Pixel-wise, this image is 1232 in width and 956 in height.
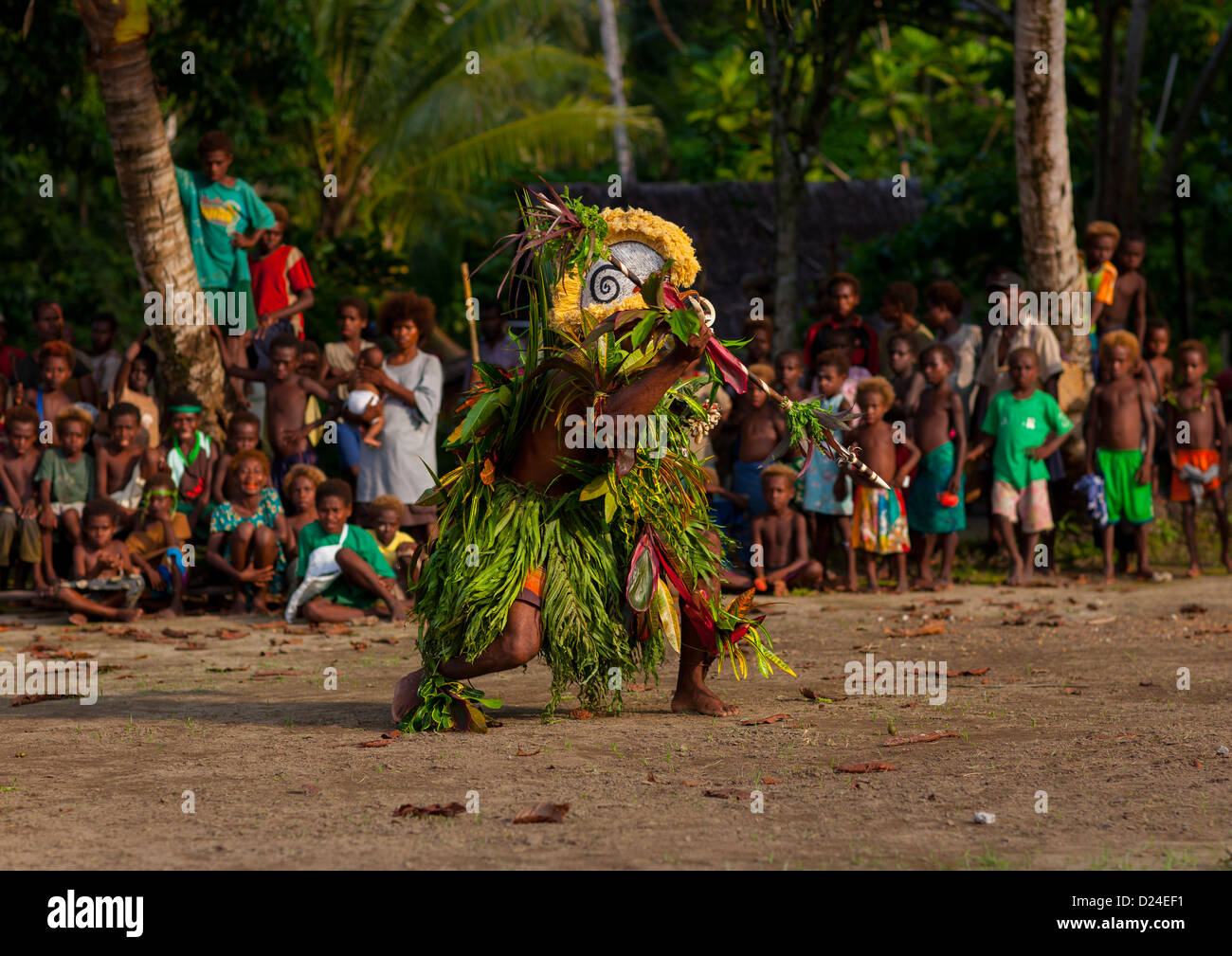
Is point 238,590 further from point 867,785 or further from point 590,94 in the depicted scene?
point 590,94

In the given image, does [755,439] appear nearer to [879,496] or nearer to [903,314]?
[879,496]

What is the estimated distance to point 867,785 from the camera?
14.6 ft

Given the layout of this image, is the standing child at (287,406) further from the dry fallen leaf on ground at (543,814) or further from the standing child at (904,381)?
the dry fallen leaf on ground at (543,814)

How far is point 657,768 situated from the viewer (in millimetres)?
4695

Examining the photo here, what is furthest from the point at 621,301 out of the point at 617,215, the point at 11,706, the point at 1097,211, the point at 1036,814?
the point at 1097,211

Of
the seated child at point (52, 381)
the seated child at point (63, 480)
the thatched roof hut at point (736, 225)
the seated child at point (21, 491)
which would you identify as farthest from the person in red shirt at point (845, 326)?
the seated child at point (21, 491)

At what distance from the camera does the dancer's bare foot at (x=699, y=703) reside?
5617mm

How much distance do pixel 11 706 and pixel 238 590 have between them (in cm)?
280

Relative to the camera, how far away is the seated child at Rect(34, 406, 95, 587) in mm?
8891

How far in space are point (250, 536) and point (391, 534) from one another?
Answer: 802 mm

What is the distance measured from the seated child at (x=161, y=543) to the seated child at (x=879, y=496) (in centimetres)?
402

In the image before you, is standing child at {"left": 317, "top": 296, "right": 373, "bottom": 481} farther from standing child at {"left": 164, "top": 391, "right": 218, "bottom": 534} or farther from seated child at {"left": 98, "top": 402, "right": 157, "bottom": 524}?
seated child at {"left": 98, "top": 402, "right": 157, "bottom": 524}

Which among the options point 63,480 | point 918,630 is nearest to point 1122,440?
point 918,630

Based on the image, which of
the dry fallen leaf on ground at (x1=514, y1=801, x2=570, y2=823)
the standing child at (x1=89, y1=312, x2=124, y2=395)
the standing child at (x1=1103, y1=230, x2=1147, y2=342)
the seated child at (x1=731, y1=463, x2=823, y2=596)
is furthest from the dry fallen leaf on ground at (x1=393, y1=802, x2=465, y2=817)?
the standing child at (x1=1103, y1=230, x2=1147, y2=342)
